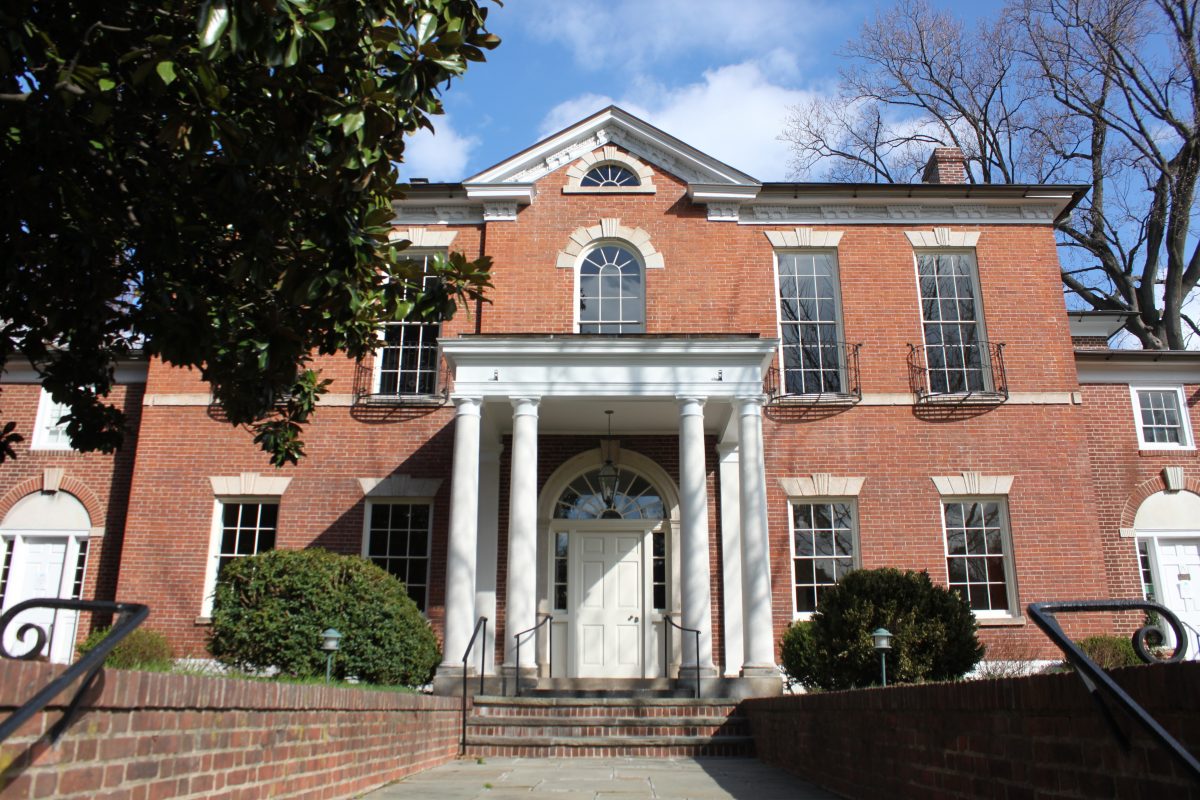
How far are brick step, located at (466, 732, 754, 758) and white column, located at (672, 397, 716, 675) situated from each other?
150cm

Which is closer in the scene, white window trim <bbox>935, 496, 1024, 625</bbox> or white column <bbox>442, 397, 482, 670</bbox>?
white column <bbox>442, 397, 482, 670</bbox>

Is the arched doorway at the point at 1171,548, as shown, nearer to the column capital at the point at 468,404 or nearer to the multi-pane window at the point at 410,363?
→ the column capital at the point at 468,404

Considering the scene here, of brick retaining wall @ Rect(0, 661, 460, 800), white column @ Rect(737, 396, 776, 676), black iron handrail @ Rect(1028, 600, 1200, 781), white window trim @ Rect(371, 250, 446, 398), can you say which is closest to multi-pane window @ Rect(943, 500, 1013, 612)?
white column @ Rect(737, 396, 776, 676)

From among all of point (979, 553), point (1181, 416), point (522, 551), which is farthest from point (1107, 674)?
point (1181, 416)

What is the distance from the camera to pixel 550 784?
304 inches

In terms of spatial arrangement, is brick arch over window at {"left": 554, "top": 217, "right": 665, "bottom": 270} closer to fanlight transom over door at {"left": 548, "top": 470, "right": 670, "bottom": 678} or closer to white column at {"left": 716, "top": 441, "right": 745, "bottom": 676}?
fanlight transom over door at {"left": 548, "top": 470, "right": 670, "bottom": 678}

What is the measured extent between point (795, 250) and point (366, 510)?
826 cm

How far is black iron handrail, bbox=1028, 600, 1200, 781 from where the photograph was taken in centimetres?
268

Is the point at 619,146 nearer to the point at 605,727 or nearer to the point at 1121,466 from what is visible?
the point at 605,727

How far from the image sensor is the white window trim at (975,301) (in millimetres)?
15250

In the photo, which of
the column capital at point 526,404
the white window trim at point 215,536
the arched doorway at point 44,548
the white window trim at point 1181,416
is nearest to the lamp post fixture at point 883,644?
the column capital at point 526,404

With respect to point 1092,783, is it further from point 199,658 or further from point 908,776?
point 199,658

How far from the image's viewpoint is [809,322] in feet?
51.1

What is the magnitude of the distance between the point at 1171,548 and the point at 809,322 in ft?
22.4
